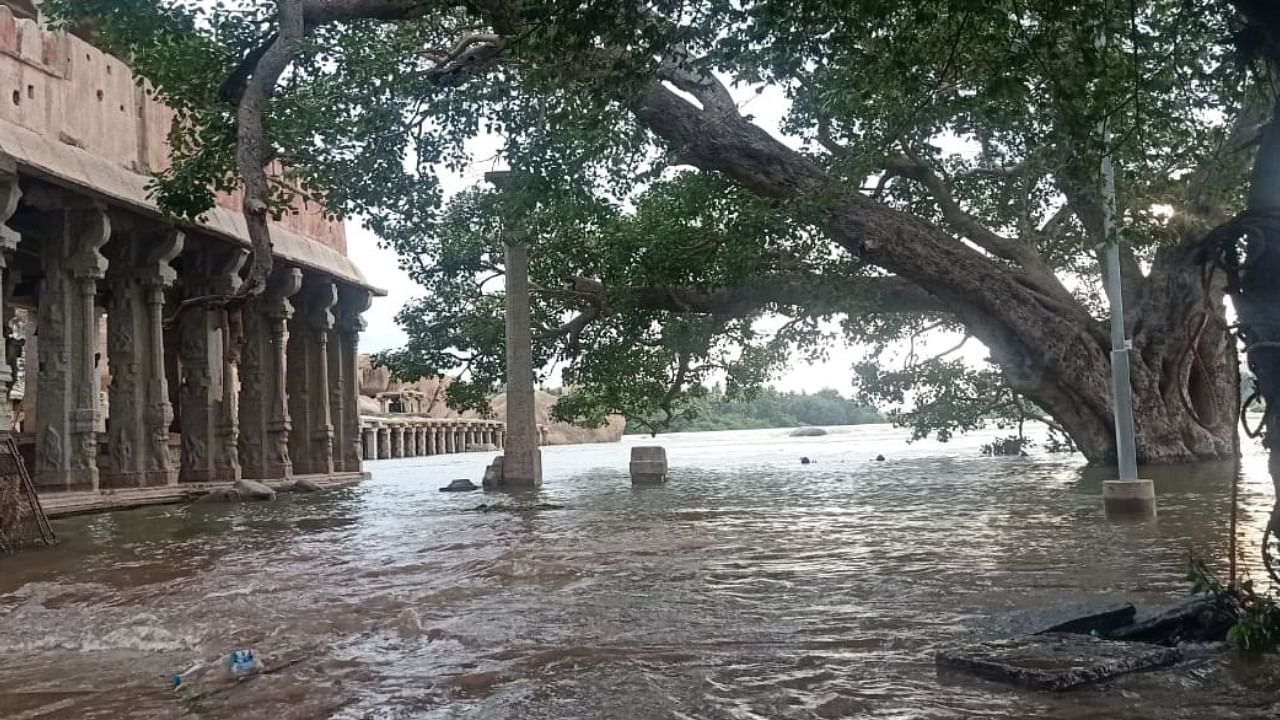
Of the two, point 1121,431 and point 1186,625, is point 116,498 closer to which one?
point 1121,431

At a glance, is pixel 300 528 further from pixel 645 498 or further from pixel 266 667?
pixel 266 667

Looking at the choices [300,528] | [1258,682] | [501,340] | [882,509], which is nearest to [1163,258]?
[882,509]

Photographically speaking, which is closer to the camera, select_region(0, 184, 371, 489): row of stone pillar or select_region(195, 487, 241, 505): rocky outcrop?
select_region(0, 184, 371, 489): row of stone pillar

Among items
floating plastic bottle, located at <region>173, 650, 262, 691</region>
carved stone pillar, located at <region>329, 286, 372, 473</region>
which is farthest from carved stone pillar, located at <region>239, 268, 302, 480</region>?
floating plastic bottle, located at <region>173, 650, 262, 691</region>

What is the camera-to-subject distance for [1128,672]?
12.5 feet

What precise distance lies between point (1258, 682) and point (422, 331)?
2109 cm

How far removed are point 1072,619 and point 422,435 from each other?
2281 inches

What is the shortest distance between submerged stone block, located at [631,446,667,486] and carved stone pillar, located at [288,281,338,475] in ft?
25.3

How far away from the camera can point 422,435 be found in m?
60.4

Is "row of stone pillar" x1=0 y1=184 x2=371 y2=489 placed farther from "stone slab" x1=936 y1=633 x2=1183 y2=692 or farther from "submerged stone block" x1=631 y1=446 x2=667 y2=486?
"stone slab" x1=936 y1=633 x2=1183 y2=692

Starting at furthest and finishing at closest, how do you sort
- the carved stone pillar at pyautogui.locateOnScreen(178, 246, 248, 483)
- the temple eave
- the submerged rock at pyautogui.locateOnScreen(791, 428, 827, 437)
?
the submerged rock at pyautogui.locateOnScreen(791, 428, 827, 437) < the carved stone pillar at pyautogui.locateOnScreen(178, 246, 248, 483) < the temple eave

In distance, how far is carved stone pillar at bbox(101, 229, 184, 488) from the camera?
54.3 ft

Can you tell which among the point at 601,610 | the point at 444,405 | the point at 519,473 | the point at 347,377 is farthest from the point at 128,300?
the point at 444,405

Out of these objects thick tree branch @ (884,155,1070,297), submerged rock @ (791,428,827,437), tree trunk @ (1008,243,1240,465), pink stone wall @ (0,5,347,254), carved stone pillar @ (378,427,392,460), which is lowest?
submerged rock @ (791,428,827,437)
